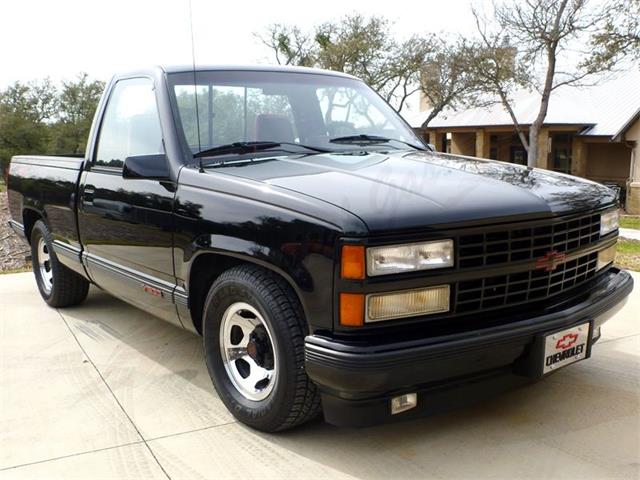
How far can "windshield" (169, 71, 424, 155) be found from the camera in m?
3.64

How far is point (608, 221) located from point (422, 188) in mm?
1267

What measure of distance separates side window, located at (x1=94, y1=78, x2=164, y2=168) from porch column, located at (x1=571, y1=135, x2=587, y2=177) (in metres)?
27.5

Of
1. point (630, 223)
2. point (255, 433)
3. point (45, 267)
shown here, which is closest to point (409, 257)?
point (255, 433)

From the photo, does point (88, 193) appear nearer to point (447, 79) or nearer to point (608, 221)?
point (608, 221)

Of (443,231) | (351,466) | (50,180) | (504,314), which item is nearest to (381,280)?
(443,231)

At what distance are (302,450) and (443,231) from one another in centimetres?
123

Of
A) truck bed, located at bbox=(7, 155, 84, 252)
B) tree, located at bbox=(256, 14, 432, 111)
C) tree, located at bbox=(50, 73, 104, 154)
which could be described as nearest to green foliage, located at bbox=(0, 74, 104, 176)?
tree, located at bbox=(50, 73, 104, 154)

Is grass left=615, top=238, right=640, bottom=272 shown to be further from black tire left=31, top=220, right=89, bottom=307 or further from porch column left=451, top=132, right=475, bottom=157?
porch column left=451, top=132, right=475, bottom=157

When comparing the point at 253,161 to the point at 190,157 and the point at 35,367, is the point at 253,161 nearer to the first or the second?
the point at 190,157

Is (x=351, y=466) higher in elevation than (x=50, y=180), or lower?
lower

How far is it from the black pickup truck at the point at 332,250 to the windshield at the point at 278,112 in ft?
A: 0.04

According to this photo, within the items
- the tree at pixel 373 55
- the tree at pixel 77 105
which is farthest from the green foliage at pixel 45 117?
the tree at pixel 373 55

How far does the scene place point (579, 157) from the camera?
2872 centimetres

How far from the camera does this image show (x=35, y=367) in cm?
413
